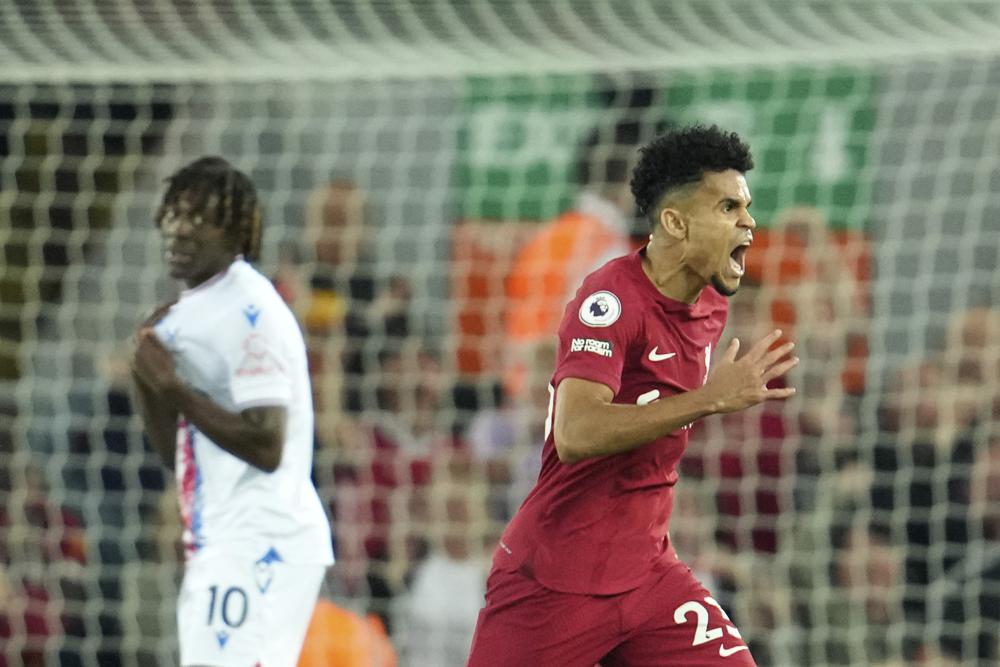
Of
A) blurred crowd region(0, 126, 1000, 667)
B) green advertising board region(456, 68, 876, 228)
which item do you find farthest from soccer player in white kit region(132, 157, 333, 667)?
green advertising board region(456, 68, 876, 228)

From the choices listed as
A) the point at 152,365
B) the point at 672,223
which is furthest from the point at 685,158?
the point at 152,365

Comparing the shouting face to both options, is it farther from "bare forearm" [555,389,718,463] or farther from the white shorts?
the white shorts

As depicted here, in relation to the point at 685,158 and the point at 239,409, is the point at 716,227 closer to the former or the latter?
the point at 685,158

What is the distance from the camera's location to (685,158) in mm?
4000

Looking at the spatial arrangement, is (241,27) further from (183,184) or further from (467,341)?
(183,184)

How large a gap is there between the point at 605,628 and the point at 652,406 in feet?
1.99

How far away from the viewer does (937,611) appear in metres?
6.36

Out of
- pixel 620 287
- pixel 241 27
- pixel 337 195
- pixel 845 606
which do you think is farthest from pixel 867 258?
pixel 620 287

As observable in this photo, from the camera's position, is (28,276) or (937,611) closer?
(937,611)

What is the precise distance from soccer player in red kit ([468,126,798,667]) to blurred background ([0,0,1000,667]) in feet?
8.24

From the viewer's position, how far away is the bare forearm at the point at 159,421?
4.23 m

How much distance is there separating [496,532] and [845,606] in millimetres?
1417

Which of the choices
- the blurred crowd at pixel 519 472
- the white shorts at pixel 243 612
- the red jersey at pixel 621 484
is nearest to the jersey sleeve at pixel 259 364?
the white shorts at pixel 243 612

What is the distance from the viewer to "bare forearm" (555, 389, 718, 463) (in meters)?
3.66
